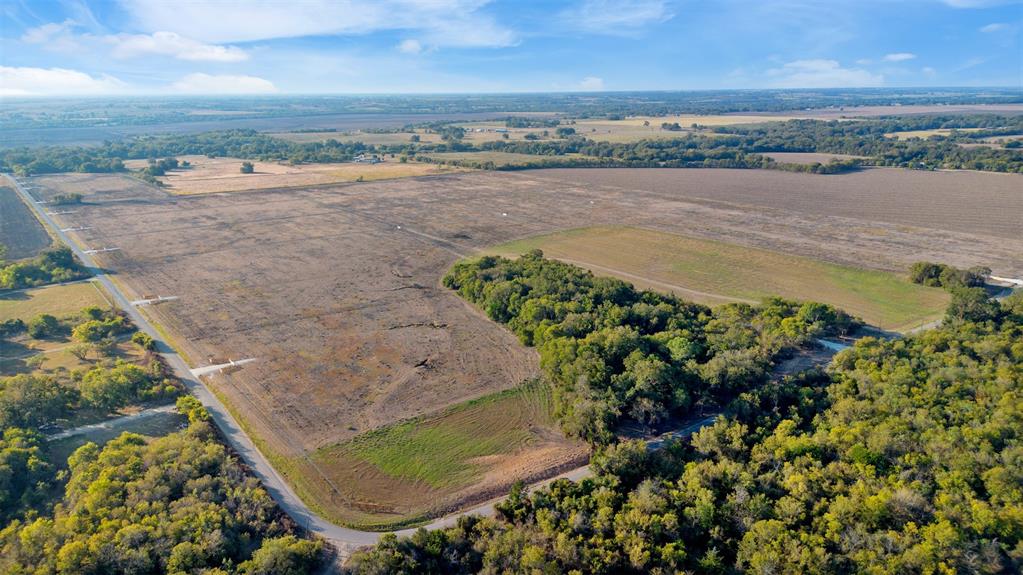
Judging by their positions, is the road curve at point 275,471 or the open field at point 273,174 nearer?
the road curve at point 275,471

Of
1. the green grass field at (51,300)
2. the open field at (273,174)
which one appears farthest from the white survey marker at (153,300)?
the open field at (273,174)

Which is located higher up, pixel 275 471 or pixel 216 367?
pixel 216 367

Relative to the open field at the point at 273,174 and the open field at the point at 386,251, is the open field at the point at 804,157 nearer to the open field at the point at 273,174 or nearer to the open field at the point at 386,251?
the open field at the point at 386,251

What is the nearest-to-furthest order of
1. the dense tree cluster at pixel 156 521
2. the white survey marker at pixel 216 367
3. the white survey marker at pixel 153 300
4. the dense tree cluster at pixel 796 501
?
the dense tree cluster at pixel 156 521
the dense tree cluster at pixel 796 501
the white survey marker at pixel 216 367
the white survey marker at pixel 153 300

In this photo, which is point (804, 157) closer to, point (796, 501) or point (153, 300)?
point (796, 501)

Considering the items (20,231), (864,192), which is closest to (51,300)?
(20,231)
